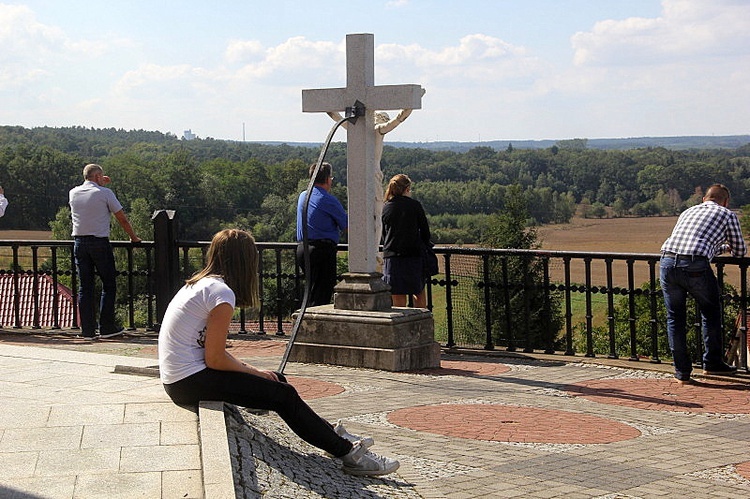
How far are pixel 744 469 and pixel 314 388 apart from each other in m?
3.99

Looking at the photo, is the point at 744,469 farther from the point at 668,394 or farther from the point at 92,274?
the point at 92,274

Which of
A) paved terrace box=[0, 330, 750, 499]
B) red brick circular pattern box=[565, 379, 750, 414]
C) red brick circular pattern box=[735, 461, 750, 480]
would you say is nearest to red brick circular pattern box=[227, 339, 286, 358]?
paved terrace box=[0, 330, 750, 499]

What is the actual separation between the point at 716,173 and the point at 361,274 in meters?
108

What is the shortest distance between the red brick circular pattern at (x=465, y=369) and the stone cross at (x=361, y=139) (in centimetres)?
121

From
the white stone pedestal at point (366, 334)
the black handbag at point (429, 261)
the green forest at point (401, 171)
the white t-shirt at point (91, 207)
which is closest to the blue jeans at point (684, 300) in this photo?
the white stone pedestal at point (366, 334)

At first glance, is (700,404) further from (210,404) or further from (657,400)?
(210,404)

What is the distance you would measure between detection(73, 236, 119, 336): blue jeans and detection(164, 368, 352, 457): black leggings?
642 cm

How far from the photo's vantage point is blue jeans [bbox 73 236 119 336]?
503 inches

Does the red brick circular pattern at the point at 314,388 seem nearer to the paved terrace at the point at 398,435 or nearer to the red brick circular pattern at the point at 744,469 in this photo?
the paved terrace at the point at 398,435

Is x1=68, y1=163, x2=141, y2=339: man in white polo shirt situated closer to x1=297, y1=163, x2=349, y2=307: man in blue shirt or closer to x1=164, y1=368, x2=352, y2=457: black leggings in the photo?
x1=297, y1=163, x2=349, y2=307: man in blue shirt

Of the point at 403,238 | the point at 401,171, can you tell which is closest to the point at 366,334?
the point at 403,238

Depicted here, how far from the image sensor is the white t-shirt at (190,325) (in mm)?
6457

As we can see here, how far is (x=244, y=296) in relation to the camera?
6.62 meters

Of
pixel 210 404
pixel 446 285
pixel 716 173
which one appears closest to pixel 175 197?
pixel 716 173
